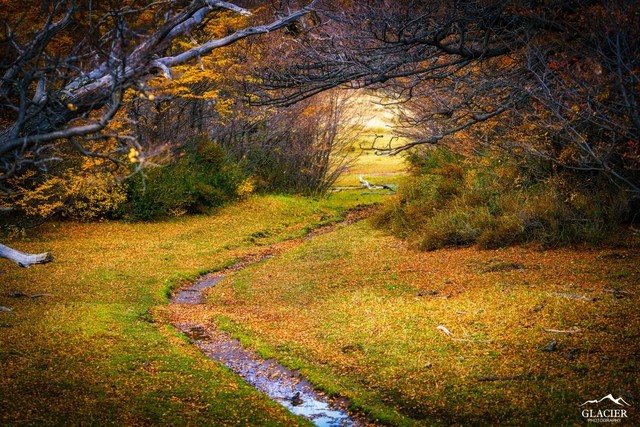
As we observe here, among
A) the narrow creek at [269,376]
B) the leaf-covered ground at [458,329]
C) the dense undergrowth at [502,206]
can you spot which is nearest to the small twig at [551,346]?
the leaf-covered ground at [458,329]

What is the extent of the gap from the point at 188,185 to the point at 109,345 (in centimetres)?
1352

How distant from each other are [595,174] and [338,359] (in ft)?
29.3

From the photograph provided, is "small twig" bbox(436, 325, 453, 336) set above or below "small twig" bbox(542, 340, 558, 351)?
below

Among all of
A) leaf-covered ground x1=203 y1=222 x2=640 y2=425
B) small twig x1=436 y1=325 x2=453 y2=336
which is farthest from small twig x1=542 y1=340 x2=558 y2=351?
small twig x1=436 y1=325 x2=453 y2=336

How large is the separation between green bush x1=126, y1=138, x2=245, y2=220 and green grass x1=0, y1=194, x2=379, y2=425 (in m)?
2.28

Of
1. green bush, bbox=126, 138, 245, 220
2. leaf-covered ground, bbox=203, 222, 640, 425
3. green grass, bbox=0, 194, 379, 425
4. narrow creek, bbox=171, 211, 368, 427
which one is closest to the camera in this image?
green grass, bbox=0, 194, 379, 425

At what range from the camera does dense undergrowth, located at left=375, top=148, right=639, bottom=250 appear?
→ 13.8 metres

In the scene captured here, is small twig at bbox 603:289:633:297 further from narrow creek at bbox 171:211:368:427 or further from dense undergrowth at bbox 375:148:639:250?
narrow creek at bbox 171:211:368:427

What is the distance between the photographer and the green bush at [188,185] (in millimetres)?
20625

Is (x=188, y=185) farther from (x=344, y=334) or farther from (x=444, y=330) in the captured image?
(x=444, y=330)

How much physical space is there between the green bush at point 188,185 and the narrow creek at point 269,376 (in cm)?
815

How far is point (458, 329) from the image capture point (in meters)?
9.52

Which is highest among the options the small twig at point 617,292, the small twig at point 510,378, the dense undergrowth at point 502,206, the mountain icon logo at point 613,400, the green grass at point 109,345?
the dense undergrowth at point 502,206

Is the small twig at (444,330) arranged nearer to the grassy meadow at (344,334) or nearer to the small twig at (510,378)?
the grassy meadow at (344,334)
